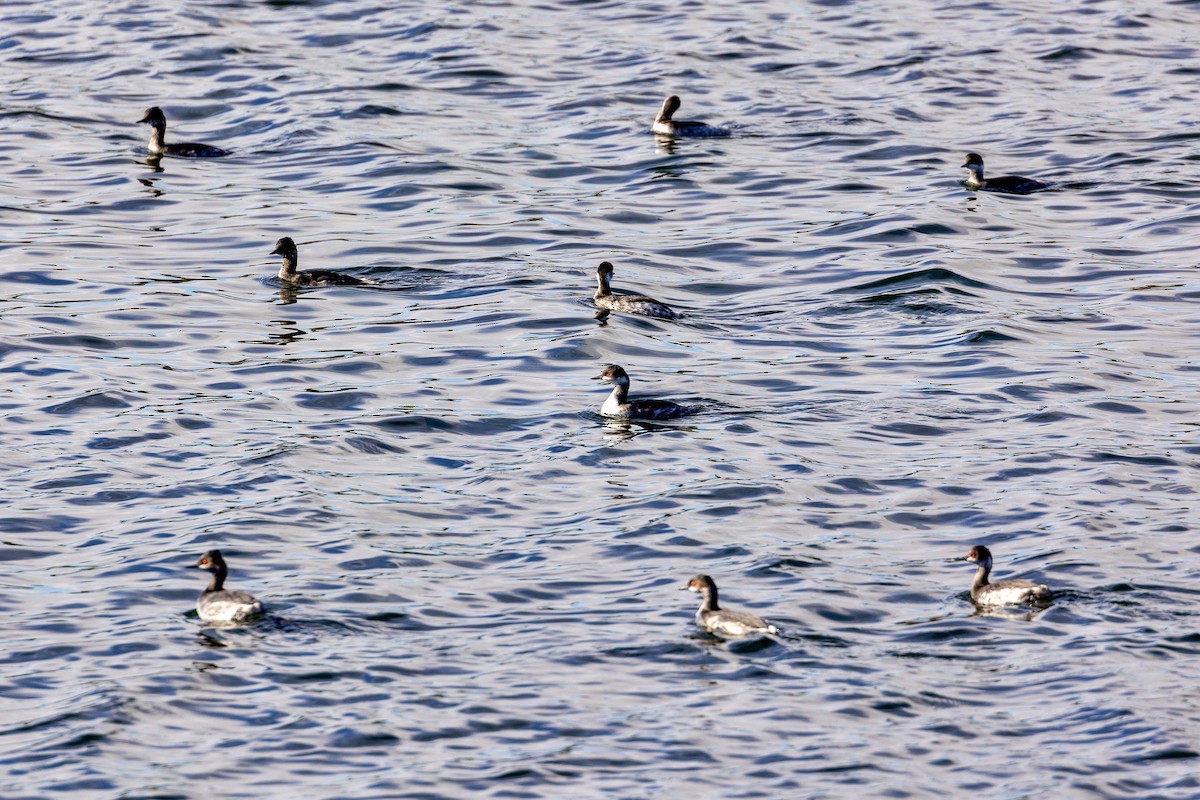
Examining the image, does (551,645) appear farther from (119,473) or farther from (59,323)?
(59,323)

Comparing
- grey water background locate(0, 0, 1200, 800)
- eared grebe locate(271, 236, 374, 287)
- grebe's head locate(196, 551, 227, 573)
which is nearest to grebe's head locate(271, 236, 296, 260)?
eared grebe locate(271, 236, 374, 287)

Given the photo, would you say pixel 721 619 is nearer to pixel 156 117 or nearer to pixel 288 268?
pixel 288 268

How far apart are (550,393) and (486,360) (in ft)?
4.28

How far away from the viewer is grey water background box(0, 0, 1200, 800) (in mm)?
13172

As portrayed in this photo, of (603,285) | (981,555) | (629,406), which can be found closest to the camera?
(981,555)

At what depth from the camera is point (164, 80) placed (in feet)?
118

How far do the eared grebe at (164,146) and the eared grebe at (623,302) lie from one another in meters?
9.83

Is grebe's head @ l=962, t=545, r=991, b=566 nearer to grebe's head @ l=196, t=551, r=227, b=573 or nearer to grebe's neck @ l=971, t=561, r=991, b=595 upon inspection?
grebe's neck @ l=971, t=561, r=991, b=595

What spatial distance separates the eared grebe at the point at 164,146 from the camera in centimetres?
3092

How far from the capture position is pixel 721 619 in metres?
14.4

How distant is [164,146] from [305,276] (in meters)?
7.66

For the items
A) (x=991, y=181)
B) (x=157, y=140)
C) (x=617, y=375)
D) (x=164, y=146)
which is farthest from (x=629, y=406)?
(x=157, y=140)

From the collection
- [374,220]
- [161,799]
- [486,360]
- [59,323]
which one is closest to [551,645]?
[161,799]

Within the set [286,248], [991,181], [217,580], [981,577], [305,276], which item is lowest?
[981,577]
